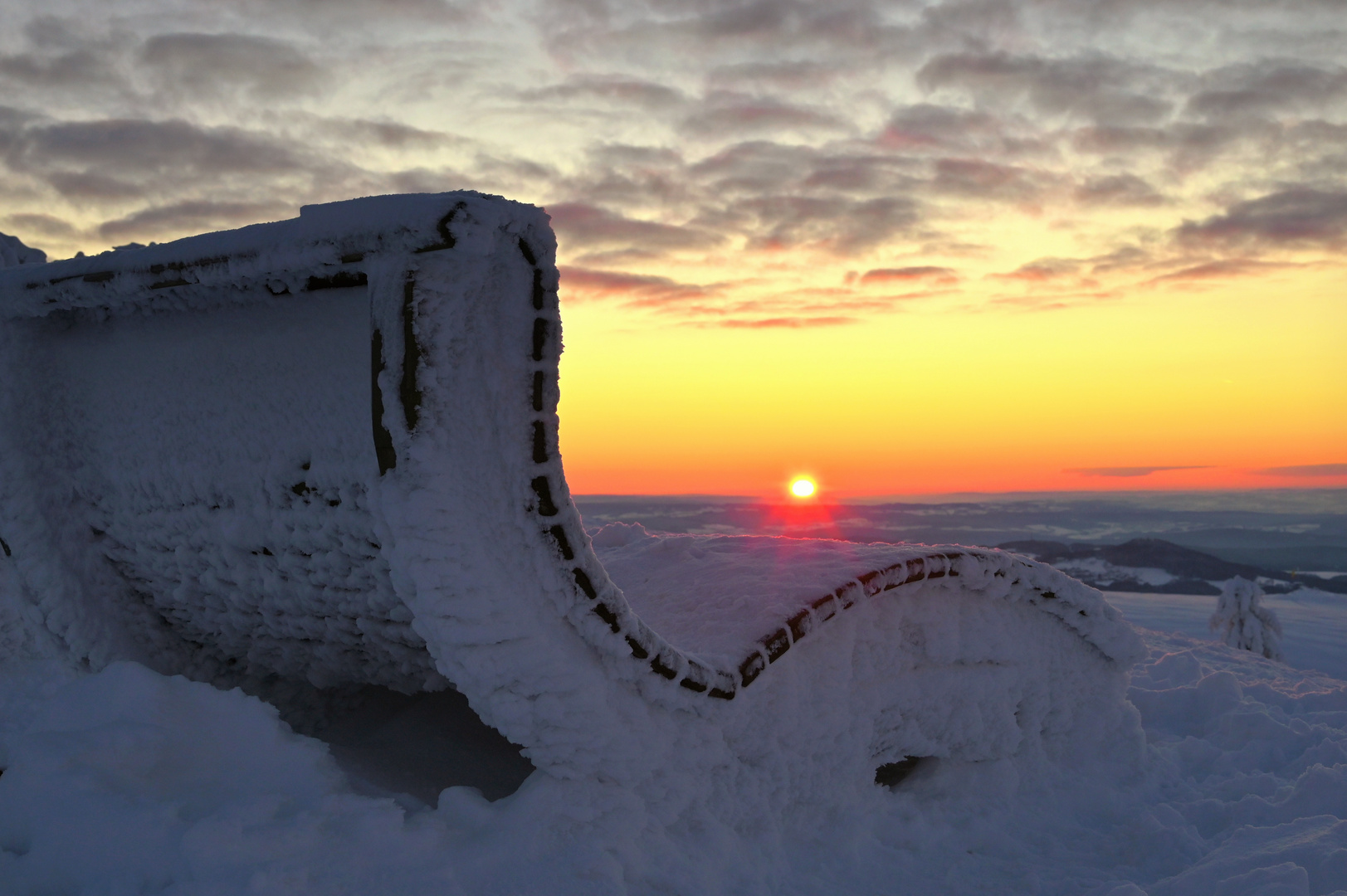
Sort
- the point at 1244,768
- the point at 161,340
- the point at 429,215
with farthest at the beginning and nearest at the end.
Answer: the point at 1244,768 → the point at 161,340 → the point at 429,215

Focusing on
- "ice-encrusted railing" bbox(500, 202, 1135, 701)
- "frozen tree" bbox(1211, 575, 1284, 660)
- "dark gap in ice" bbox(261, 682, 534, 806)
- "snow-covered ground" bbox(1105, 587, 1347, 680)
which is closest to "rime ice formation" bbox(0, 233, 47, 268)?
"dark gap in ice" bbox(261, 682, 534, 806)

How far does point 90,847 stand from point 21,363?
1.65 metres

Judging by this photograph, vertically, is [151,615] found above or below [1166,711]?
above

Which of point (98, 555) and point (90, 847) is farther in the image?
point (98, 555)

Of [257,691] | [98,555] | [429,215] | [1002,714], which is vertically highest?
[429,215]

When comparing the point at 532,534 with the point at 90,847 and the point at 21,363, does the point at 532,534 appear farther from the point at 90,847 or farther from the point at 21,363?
the point at 21,363

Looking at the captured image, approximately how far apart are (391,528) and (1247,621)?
1085cm

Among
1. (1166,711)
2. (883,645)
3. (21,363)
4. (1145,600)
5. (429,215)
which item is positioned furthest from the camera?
(1145,600)

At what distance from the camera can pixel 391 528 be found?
2184 mm

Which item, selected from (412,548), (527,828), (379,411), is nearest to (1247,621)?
(527,828)

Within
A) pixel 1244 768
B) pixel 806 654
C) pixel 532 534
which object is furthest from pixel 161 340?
pixel 1244 768

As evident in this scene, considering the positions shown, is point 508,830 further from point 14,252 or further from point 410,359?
point 14,252

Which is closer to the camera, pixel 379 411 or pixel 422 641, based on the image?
pixel 379 411

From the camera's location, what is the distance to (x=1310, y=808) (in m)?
3.71
